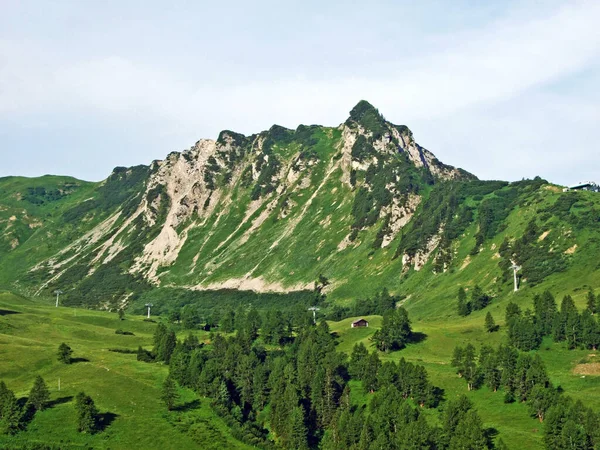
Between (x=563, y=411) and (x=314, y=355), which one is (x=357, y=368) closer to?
(x=314, y=355)

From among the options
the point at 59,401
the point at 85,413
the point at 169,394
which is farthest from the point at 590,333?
the point at 59,401

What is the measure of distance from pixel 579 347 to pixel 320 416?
67.0 m

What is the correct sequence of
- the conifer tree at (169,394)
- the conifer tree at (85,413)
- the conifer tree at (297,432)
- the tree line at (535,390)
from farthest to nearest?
the conifer tree at (169,394) < the conifer tree at (297,432) < the conifer tree at (85,413) < the tree line at (535,390)

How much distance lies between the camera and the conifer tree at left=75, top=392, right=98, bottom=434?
481ft

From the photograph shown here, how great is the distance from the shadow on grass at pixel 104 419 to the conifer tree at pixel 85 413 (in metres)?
0.87

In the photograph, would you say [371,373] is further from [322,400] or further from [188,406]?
[188,406]

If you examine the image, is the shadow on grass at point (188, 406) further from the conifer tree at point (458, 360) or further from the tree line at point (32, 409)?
the conifer tree at point (458, 360)

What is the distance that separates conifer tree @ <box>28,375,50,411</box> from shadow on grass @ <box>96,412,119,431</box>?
1213 centimetres

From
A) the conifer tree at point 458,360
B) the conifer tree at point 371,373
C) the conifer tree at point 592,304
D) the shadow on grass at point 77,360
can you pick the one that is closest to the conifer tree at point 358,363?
the conifer tree at point 371,373

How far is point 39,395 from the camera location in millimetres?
151500

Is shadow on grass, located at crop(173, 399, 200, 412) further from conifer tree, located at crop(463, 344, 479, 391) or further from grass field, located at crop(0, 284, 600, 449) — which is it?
conifer tree, located at crop(463, 344, 479, 391)

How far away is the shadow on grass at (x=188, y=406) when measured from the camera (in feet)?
539

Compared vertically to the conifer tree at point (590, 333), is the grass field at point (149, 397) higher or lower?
lower

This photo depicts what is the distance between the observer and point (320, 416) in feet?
545
